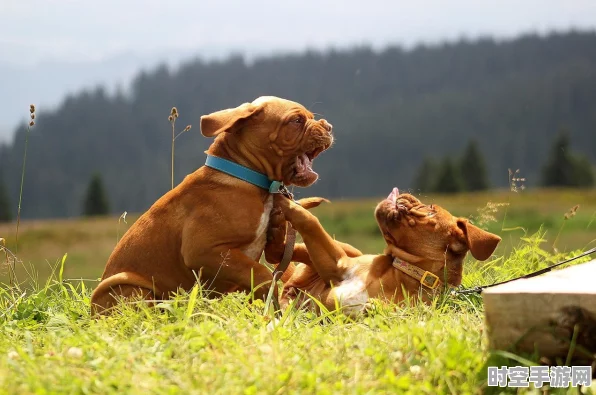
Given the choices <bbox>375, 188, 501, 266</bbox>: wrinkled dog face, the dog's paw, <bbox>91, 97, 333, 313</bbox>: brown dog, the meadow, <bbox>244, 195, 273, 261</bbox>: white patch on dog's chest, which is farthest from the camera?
<bbox>375, 188, 501, 266</bbox>: wrinkled dog face

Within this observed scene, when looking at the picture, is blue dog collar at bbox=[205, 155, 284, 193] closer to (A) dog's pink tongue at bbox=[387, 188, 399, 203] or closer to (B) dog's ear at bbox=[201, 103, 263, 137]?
(B) dog's ear at bbox=[201, 103, 263, 137]

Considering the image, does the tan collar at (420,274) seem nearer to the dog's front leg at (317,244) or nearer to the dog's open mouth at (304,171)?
the dog's front leg at (317,244)

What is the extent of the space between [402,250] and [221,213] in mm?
1303

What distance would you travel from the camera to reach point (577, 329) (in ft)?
12.2

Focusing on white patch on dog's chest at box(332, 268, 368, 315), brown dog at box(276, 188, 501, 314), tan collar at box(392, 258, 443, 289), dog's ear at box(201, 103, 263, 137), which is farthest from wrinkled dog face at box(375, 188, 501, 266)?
dog's ear at box(201, 103, 263, 137)

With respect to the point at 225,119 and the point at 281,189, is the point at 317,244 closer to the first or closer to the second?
the point at 281,189

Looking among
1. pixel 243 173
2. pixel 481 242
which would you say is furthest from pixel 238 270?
pixel 481 242

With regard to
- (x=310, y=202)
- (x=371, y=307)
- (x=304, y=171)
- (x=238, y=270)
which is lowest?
(x=371, y=307)

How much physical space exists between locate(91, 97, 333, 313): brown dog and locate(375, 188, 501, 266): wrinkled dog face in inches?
24.2

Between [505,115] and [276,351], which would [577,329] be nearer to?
[276,351]

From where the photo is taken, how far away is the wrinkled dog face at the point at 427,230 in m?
5.27

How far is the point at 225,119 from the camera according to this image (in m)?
5.14

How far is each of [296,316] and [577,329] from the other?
1.68 metres

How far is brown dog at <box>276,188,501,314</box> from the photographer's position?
17.2 feet
